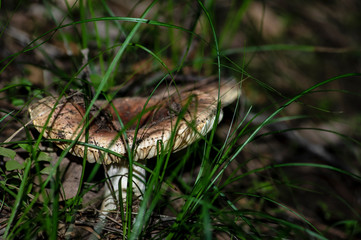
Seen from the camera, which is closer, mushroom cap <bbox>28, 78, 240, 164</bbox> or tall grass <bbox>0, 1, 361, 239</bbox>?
tall grass <bbox>0, 1, 361, 239</bbox>

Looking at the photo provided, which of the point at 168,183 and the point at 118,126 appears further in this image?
the point at 118,126

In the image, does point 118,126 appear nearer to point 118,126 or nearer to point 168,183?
point 118,126

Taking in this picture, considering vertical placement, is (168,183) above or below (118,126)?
below

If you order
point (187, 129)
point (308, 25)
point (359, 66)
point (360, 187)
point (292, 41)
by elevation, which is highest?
point (308, 25)

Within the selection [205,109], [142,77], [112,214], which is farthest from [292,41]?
[112,214]

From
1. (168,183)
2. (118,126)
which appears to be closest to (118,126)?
(118,126)

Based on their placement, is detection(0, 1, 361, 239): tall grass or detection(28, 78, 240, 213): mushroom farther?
detection(28, 78, 240, 213): mushroom

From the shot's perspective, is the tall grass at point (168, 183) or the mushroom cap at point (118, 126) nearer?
the tall grass at point (168, 183)

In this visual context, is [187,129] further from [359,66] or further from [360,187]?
[359,66]

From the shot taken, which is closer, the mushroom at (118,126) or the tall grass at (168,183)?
the tall grass at (168,183)

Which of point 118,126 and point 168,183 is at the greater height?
point 118,126

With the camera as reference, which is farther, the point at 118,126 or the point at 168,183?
the point at 118,126
